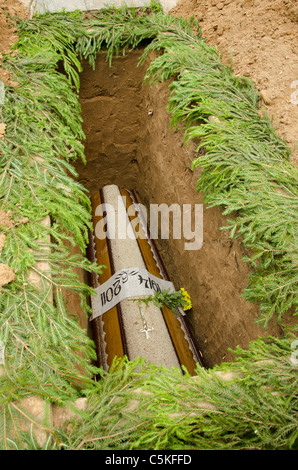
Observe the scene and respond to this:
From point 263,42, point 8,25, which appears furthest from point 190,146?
point 8,25

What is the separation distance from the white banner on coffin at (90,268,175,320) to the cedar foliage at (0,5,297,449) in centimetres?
62

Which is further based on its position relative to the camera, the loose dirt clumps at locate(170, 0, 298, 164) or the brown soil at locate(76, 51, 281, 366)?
the loose dirt clumps at locate(170, 0, 298, 164)

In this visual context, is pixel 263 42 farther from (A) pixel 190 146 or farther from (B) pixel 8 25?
(B) pixel 8 25

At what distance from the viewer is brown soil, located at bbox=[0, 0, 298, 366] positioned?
2.39m

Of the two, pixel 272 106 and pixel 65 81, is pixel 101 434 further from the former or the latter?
pixel 65 81

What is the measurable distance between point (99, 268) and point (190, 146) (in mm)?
1311

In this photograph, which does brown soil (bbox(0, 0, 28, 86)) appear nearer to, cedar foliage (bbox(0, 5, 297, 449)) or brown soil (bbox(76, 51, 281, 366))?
cedar foliage (bbox(0, 5, 297, 449))

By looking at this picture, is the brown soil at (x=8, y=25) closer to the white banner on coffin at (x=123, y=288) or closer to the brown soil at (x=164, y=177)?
A: the brown soil at (x=164, y=177)

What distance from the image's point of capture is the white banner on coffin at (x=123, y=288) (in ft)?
8.64

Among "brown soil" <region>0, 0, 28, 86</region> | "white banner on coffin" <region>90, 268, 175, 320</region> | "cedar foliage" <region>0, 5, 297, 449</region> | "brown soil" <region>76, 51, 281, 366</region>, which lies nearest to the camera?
"cedar foliage" <region>0, 5, 297, 449</region>

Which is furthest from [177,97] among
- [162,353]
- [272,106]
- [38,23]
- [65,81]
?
[162,353]

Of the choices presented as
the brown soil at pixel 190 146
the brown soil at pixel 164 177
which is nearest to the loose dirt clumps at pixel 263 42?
the brown soil at pixel 190 146

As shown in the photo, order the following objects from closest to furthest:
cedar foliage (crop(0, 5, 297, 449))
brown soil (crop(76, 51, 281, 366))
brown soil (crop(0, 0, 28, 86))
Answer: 1. cedar foliage (crop(0, 5, 297, 449))
2. brown soil (crop(76, 51, 281, 366))
3. brown soil (crop(0, 0, 28, 86))

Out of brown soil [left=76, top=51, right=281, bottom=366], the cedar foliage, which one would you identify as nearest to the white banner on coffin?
brown soil [left=76, top=51, right=281, bottom=366]
